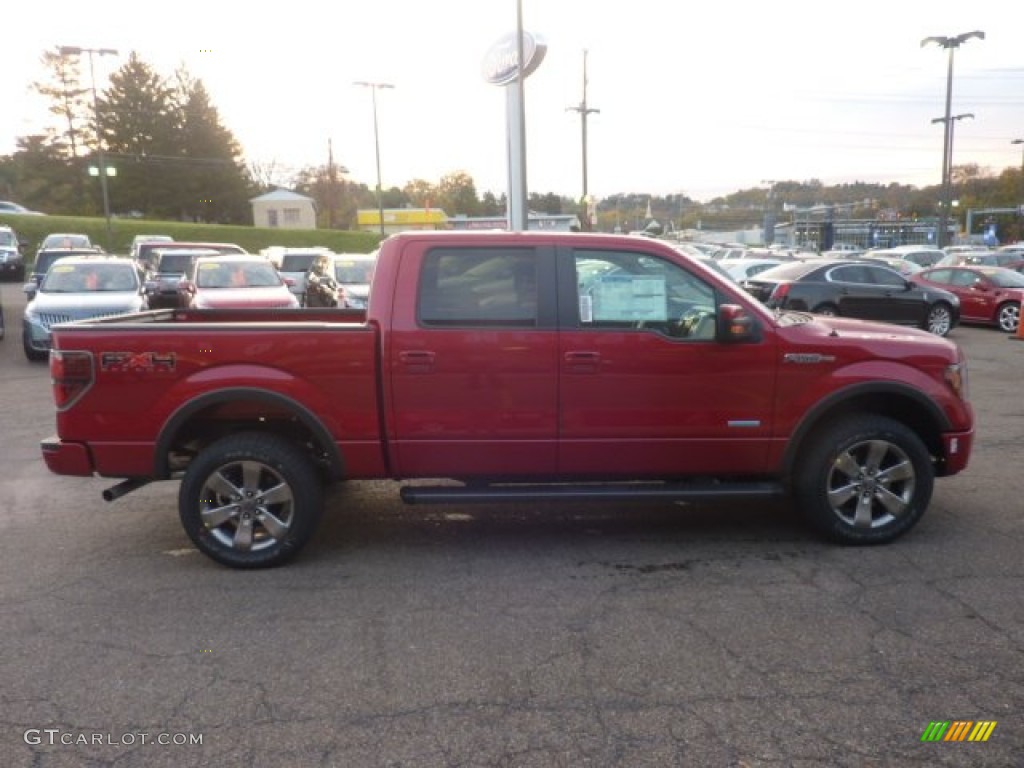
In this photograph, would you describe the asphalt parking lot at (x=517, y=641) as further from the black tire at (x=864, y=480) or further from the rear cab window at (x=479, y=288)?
the rear cab window at (x=479, y=288)

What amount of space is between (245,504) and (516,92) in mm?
16707

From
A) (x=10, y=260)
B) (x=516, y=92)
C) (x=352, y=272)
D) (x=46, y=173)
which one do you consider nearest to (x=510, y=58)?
(x=516, y=92)

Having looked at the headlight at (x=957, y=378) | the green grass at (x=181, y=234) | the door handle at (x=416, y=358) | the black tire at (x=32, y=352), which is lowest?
the black tire at (x=32, y=352)

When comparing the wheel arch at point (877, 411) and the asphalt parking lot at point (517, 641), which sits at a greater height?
the wheel arch at point (877, 411)

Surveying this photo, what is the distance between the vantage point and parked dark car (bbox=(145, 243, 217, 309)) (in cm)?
1903

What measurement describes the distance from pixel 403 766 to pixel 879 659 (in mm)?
2170

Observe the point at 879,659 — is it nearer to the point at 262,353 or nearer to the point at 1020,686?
the point at 1020,686

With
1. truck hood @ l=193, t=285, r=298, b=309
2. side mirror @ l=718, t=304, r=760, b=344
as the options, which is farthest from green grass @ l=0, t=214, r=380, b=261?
side mirror @ l=718, t=304, r=760, b=344

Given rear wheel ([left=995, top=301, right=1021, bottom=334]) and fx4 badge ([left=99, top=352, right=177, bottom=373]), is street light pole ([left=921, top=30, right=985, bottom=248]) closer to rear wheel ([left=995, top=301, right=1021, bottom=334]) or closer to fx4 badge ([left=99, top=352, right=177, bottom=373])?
rear wheel ([left=995, top=301, right=1021, bottom=334])

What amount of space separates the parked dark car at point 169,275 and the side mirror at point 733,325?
15.5m

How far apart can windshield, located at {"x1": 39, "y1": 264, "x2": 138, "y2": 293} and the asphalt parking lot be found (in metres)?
8.84

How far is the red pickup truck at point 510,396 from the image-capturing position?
471 centimetres

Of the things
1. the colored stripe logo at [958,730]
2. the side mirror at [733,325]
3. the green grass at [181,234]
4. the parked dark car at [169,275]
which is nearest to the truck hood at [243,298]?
the parked dark car at [169,275]

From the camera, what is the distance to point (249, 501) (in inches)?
189
